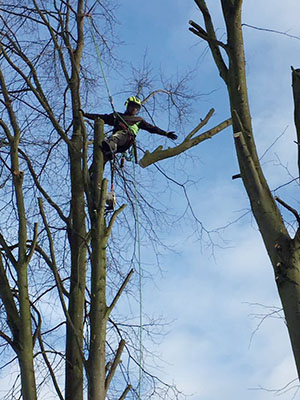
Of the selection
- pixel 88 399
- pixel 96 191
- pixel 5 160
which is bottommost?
pixel 88 399

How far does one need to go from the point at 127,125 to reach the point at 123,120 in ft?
0.26

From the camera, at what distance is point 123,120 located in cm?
682

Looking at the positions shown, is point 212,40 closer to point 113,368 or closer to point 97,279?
point 97,279

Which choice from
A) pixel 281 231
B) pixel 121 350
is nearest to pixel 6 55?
pixel 121 350

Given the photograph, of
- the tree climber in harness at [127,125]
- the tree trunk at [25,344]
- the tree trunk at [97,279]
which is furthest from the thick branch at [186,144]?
the tree trunk at [25,344]

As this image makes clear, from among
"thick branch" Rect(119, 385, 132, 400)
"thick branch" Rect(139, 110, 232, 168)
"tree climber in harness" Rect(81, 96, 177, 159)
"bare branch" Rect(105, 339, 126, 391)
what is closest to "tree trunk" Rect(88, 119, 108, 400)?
"bare branch" Rect(105, 339, 126, 391)

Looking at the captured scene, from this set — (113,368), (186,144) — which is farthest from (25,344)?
(186,144)

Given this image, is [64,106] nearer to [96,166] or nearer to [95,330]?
[96,166]

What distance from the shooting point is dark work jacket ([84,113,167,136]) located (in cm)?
683

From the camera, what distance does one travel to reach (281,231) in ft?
13.3

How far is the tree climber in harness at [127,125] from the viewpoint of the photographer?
22.0 ft

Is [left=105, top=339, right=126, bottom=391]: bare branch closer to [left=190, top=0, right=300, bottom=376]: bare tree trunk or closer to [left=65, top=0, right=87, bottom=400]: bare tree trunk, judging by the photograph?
[left=65, top=0, right=87, bottom=400]: bare tree trunk

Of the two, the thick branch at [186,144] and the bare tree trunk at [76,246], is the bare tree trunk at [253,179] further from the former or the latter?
the bare tree trunk at [76,246]

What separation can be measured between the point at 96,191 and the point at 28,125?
1481mm
